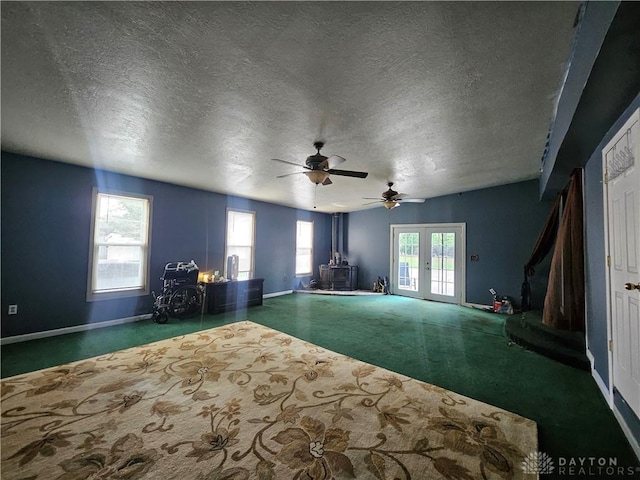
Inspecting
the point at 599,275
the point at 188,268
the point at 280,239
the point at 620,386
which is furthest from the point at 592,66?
the point at 280,239

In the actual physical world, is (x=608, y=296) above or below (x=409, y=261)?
below

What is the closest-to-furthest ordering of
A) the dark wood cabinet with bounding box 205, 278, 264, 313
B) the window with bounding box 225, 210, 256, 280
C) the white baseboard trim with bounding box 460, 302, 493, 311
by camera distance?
the dark wood cabinet with bounding box 205, 278, 264, 313 → the white baseboard trim with bounding box 460, 302, 493, 311 → the window with bounding box 225, 210, 256, 280

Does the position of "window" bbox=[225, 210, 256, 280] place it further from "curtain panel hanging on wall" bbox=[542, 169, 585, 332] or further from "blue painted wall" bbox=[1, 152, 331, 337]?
"curtain panel hanging on wall" bbox=[542, 169, 585, 332]

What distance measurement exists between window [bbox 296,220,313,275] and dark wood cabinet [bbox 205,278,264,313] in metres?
2.27

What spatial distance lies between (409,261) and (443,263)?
0.94 m

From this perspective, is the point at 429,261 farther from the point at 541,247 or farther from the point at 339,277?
the point at 339,277

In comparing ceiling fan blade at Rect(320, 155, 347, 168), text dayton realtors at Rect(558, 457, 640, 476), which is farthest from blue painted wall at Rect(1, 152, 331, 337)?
text dayton realtors at Rect(558, 457, 640, 476)

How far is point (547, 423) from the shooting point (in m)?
1.99

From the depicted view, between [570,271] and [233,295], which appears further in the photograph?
[233,295]

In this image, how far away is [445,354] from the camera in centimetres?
327

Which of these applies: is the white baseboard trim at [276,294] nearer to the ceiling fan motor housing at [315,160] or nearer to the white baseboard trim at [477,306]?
the white baseboard trim at [477,306]

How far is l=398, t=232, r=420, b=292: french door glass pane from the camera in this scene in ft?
23.4

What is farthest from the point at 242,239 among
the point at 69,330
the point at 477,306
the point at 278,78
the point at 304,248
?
the point at 477,306

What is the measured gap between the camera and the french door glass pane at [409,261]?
23.4 ft
